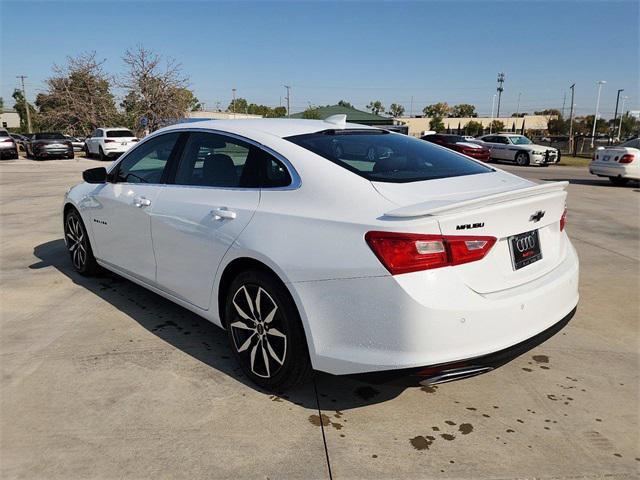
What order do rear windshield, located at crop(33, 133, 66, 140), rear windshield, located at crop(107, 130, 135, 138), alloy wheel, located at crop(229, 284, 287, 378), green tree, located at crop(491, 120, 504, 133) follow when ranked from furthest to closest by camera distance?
green tree, located at crop(491, 120, 504, 133) < rear windshield, located at crop(33, 133, 66, 140) < rear windshield, located at crop(107, 130, 135, 138) < alloy wheel, located at crop(229, 284, 287, 378)

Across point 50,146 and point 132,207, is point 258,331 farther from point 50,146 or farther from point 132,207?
point 50,146

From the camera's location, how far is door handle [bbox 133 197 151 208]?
3.86 metres

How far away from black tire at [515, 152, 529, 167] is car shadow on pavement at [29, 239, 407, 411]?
24904mm

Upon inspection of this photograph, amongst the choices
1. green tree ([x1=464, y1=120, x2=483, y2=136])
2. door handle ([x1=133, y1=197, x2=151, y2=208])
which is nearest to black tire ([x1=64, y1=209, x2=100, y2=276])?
door handle ([x1=133, y1=197, x2=151, y2=208])

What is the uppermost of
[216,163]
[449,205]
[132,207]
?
[216,163]

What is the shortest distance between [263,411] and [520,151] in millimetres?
26460

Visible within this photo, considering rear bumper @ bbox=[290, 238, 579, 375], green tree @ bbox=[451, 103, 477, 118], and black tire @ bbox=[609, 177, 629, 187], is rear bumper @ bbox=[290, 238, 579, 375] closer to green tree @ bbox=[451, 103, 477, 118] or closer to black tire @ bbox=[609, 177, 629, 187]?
black tire @ bbox=[609, 177, 629, 187]

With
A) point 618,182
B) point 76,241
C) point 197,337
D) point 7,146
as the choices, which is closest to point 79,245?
point 76,241

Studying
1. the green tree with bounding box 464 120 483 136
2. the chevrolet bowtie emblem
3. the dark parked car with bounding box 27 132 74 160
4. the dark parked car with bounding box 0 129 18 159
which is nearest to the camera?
the chevrolet bowtie emblem

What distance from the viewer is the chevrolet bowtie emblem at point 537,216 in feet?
9.07

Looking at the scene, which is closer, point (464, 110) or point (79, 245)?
point (79, 245)

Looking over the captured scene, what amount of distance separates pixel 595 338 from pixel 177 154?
3532 millimetres

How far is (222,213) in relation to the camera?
123 inches

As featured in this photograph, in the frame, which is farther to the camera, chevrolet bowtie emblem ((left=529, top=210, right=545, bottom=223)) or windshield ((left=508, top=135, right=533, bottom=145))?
windshield ((left=508, top=135, right=533, bottom=145))
